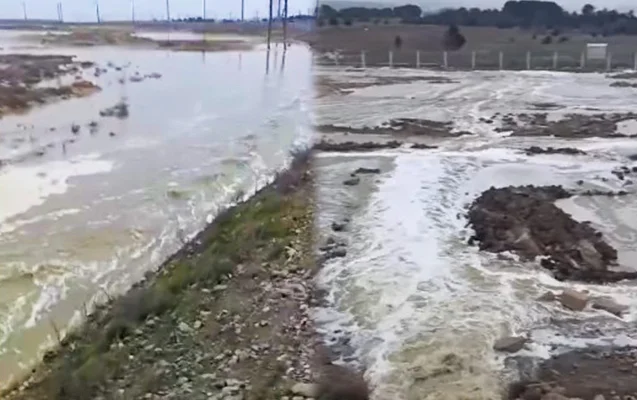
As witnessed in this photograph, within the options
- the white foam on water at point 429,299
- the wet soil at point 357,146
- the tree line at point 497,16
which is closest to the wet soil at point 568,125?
the wet soil at point 357,146

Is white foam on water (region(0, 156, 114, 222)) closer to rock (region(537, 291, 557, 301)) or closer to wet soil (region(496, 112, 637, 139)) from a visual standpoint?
rock (region(537, 291, 557, 301))

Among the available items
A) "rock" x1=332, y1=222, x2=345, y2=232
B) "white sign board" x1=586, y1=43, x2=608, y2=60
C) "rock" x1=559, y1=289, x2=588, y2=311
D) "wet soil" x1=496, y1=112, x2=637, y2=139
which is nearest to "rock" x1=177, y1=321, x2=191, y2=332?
"rock" x1=332, y1=222, x2=345, y2=232

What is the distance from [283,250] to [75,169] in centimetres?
281

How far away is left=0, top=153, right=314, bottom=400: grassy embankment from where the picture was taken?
2061mm

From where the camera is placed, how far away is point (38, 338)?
2.62 meters

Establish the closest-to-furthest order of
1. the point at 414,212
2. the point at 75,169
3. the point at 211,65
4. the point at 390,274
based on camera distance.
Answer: the point at 390,274
the point at 414,212
the point at 75,169
the point at 211,65

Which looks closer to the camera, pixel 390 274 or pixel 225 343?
pixel 225 343

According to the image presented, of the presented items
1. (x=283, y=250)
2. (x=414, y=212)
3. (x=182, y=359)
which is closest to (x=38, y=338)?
(x=182, y=359)

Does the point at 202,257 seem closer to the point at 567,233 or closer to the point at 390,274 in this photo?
the point at 390,274

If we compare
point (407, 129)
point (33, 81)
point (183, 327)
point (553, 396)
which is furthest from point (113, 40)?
point (553, 396)

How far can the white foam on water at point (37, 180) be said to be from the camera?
14.5ft

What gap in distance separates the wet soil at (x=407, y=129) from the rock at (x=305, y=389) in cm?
437

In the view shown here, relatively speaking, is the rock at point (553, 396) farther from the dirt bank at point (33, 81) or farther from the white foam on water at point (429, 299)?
the dirt bank at point (33, 81)

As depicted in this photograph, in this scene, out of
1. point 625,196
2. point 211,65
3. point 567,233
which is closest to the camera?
point 567,233
